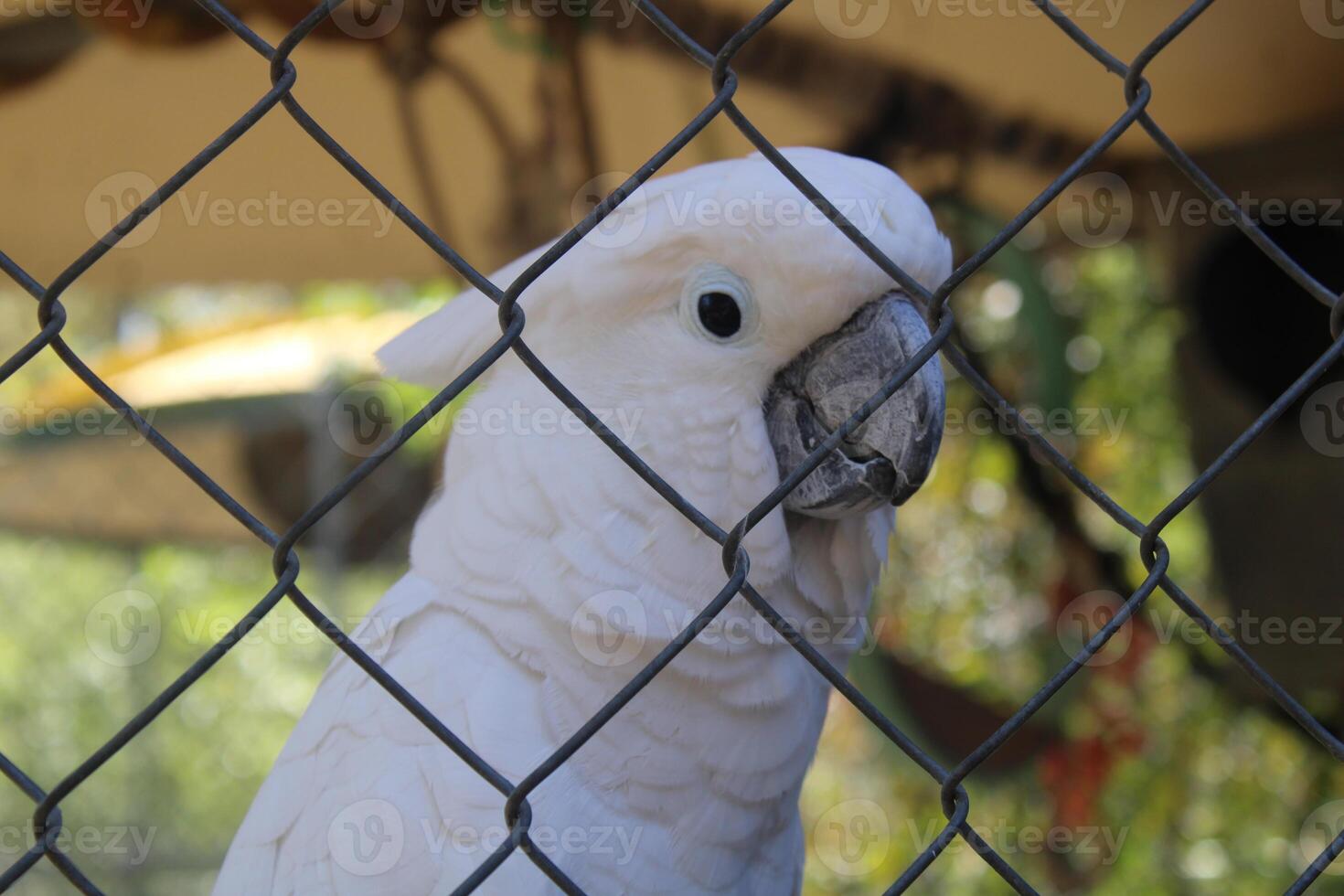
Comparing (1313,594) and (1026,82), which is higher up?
(1026,82)

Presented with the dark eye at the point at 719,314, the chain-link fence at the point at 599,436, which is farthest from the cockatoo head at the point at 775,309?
the chain-link fence at the point at 599,436

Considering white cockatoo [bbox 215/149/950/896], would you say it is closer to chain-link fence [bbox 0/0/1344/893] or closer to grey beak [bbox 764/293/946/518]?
grey beak [bbox 764/293/946/518]

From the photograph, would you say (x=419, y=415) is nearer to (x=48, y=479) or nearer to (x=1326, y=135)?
(x=1326, y=135)

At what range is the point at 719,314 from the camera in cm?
124

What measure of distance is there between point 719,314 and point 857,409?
18cm

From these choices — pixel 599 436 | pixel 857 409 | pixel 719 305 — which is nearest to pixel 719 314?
pixel 719 305

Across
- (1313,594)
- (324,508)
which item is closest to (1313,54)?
(1313,594)

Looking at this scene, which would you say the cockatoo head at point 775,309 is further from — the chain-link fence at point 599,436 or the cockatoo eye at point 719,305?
the chain-link fence at point 599,436

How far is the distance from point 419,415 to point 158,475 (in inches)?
149

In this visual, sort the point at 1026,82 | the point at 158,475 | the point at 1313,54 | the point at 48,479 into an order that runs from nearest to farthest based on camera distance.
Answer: the point at 1313,54
the point at 1026,82
the point at 158,475
the point at 48,479

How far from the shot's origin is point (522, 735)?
122 centimetres

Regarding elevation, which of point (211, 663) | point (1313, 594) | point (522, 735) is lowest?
point (211, 663)

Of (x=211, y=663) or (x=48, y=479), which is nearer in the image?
(x=211, y=663)

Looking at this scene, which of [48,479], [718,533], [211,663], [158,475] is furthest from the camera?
[48,479]
